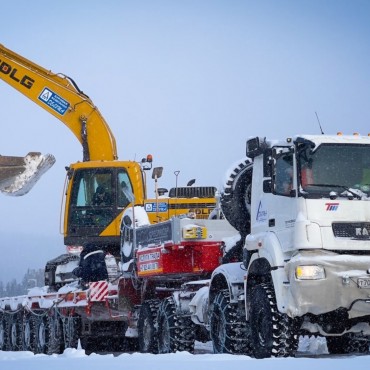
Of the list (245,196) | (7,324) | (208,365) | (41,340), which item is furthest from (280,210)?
(7,324)

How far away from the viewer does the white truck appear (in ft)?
36.7

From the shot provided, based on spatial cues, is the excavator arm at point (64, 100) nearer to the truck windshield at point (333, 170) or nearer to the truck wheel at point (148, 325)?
the truck wheel at point (148, 325)

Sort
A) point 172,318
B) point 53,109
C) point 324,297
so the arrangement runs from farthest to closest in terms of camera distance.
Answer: point 53,109
point 172,318
point 324,297

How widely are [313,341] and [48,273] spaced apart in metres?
7.07

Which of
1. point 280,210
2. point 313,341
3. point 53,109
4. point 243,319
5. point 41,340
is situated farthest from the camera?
point 53,109

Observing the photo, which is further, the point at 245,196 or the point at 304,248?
the point at 245,196

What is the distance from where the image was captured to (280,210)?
12.0m

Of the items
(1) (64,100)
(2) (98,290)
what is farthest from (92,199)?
(1) (64,100)

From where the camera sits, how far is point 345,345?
1466 cm

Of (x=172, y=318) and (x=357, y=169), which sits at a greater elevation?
(x=357, y=169)

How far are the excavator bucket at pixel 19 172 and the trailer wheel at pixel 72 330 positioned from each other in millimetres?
4573

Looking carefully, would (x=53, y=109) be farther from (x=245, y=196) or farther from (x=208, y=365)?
(x=208, y=365)

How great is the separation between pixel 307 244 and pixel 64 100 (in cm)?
1457

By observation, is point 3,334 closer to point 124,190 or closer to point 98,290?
point 124,190
